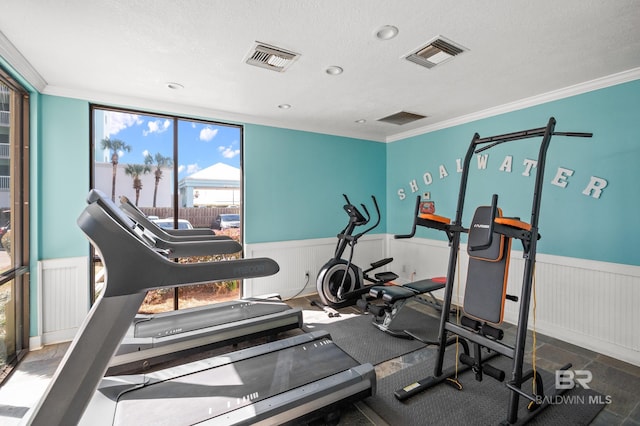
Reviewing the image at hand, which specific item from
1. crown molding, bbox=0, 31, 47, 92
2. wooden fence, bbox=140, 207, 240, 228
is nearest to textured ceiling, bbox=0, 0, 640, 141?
crown molding, bbox=0, 31, 47, 92

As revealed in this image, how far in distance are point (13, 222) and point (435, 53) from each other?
12.9ft

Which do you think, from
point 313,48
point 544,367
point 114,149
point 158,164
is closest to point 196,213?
point 158,164

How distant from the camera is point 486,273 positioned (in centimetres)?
228

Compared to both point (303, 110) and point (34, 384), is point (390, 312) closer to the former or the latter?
point (303, 110)

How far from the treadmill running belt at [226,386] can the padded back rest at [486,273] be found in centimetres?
105

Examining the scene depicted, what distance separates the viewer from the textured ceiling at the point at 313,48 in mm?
1841

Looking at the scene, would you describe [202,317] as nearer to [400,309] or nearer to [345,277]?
[345,277]

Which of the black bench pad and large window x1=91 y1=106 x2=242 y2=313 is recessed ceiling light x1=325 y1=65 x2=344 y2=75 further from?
the black bench pad

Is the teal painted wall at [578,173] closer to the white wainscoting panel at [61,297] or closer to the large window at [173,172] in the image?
the large window at [173,172]

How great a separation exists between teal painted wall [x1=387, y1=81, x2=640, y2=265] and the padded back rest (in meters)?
1.46

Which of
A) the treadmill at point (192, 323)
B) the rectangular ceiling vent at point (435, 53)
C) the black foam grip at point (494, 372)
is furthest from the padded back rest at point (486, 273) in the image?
the treadmill at point (192, 323)

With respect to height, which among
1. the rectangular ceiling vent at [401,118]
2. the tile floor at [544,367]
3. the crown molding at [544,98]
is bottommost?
the tile floor at [544,367]

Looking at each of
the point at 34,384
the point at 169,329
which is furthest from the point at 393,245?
the point at 34,384

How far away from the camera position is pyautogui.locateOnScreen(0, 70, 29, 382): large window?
2.49m
